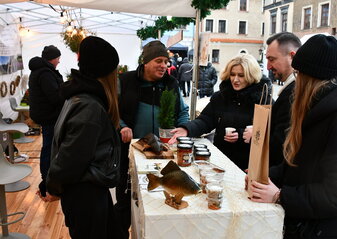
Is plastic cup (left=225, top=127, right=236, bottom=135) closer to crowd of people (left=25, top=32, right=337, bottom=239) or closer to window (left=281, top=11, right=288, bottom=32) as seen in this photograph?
crowd of people (left=25, top=32, right=337, bottom=239)

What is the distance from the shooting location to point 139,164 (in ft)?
5.59

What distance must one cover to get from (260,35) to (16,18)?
94.0 ft

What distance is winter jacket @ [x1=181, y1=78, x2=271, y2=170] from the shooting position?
224 centimetres

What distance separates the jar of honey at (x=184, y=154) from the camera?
1654 mm

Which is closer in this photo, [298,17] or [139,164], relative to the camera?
[139,164]

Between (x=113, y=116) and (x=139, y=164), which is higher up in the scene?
(x=113, y=116)

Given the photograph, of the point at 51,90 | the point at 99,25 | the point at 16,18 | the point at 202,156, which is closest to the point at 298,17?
the point at 99,25

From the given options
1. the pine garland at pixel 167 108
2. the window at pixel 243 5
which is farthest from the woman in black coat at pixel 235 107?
the window at pixel 243 5

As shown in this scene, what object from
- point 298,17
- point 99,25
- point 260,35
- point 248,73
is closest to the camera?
point 248,73

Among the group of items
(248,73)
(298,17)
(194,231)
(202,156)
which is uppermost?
(298,17)

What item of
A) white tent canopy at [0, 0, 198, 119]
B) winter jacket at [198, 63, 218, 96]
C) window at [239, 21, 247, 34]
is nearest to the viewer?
white tent canopy at [0, 0, 198, 119]

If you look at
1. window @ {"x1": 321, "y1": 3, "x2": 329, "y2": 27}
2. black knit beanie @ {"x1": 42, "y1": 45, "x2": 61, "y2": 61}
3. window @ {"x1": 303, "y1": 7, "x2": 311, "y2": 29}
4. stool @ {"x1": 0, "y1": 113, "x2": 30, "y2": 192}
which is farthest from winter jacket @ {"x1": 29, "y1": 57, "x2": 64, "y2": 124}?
window @ {"x1": 303, "y1": 7, "x2": 311, "y2": 29}

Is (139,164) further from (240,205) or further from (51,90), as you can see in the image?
(51,90)

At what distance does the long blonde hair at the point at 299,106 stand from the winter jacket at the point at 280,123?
42 centimetres
